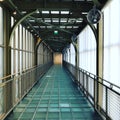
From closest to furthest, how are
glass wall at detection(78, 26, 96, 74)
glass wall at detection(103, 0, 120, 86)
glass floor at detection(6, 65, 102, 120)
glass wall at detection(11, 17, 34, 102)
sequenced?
1. glass wall at detection(103, 0, 120, 86)
2. glass floor at detection(6, 65, 102, 120)
3. glass wall at detection(11, 17, 34, 102)
4. glass wall at detection(78, 26, 96, 74)

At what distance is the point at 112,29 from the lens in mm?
6238

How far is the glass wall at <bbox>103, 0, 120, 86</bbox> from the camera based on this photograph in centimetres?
574

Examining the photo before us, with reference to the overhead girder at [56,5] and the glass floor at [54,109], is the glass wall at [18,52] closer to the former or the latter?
the glass floor at [54,109]

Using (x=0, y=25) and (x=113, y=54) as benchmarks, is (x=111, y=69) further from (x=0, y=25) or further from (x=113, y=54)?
(x=0, y=25)

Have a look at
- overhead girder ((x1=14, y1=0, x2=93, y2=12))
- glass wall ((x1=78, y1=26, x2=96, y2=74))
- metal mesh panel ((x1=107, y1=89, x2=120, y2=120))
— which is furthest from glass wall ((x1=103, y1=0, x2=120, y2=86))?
glass wall ((x1=78, y1=26, x2=96, y2=74))

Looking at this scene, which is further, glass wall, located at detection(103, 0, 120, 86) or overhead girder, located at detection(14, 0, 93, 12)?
overhead girder, located at detection(14, 0, 93, 12)

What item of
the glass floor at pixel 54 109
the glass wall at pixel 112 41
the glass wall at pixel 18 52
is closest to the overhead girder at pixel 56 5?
the glass wall at pixel 18 52

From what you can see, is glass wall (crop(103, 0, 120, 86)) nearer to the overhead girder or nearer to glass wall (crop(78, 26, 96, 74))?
the overhead girder

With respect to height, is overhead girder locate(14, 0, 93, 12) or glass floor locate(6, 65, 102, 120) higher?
overhead girder locate(14, 0, 93, 12)

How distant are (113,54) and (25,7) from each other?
361 cm

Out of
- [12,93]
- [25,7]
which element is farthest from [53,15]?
[12,93]

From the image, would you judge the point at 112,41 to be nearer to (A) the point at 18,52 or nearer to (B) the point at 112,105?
(B) the point at 112,105

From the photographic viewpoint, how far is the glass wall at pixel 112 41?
574 centimetres

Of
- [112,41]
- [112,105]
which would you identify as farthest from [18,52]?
[112,105]
